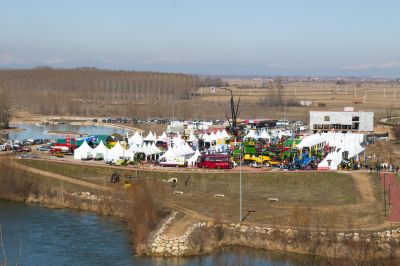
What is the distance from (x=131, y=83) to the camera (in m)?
119

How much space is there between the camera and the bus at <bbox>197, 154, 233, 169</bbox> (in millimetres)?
34125

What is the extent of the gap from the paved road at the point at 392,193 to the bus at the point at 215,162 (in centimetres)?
811

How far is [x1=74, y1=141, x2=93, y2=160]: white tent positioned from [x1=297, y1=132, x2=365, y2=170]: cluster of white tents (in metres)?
12.4

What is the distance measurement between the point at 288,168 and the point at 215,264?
13890mm

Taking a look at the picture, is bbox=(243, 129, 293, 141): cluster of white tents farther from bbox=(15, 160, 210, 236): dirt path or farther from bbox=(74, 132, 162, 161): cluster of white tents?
bbox=(15, 160, 210, 236): dirt path

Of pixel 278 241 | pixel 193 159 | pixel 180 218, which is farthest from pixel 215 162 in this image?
pixel 278 241

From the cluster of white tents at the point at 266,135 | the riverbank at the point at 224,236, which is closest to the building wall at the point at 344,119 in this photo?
the cluster of white tents at the point at 266,135

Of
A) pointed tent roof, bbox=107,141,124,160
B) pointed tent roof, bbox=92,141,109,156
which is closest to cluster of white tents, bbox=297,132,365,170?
pointed tent roof, bbox=107,141,124,160

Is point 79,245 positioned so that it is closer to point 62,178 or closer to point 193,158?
point 62,178

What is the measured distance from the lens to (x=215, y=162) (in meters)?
34.3

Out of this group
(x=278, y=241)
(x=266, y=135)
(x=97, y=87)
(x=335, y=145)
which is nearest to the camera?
(x=278, y=241)

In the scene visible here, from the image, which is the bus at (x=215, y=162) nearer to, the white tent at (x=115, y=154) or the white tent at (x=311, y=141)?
the white tent at (x=115, y=154)

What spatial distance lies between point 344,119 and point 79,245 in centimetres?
3243

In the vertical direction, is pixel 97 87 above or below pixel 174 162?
above
